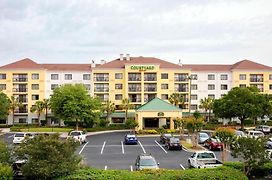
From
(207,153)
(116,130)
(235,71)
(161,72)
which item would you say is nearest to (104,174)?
(207,153)

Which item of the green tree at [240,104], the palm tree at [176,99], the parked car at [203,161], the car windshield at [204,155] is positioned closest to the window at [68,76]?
the palm tree at [176,99]

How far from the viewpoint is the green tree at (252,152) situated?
23.1 meters

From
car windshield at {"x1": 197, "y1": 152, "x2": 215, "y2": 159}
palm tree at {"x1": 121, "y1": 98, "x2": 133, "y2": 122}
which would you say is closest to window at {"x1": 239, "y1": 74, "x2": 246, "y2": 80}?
palm tree at {"x1": 121, "y1": 98, "x2": 133, "y2": 122}

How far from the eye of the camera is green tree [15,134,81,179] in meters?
21.1

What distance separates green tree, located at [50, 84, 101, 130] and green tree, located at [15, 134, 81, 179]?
4275 centimetres

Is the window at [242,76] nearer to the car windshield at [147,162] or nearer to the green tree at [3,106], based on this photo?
the green tree at [3,106]

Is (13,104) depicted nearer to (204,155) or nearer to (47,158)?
(204,155)

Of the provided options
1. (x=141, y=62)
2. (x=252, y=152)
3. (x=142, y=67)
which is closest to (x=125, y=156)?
(x=252, y=152)

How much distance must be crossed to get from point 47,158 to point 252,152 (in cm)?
1059

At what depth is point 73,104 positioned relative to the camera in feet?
213

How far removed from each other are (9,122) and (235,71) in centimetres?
4453

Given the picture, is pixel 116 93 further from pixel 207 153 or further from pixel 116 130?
pixel 207 153

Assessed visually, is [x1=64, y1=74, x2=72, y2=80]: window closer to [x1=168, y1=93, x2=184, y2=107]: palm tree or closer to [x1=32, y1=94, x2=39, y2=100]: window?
[x1=32, y1=94, x2=39, y2=100]: window

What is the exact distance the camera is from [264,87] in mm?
87562
